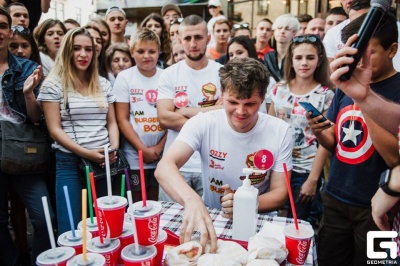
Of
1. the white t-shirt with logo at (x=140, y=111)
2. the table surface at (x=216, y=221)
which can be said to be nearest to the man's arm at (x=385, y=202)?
the table surface at (x=216, y=221)

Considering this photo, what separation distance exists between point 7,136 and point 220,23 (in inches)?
117

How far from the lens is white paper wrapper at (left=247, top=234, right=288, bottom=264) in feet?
3.96

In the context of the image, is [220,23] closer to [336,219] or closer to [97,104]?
[97,104]

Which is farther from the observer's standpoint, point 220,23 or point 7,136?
point 220,23

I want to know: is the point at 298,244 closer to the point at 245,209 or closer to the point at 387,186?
the point at 245,209

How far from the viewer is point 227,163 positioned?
203cm

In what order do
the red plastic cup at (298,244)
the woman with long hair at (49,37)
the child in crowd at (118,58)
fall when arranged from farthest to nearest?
the child in crowd at (118,58)
the woman with long hair at (49,37)
the red plastic cup at (298,244)

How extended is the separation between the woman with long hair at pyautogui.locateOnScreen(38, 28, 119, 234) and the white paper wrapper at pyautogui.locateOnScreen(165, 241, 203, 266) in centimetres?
149

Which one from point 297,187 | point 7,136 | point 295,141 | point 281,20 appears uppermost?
point 281,20

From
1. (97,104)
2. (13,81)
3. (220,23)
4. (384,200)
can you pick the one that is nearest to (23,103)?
(13,81)

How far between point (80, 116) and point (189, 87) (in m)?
0.88

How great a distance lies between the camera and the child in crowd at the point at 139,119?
3.01m

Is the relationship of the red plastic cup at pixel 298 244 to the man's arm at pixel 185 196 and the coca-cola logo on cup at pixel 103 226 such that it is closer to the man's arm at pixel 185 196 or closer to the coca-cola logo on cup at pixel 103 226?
the man's arm at pixel 185 196

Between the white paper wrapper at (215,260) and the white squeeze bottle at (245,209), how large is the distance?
0.30 meters
